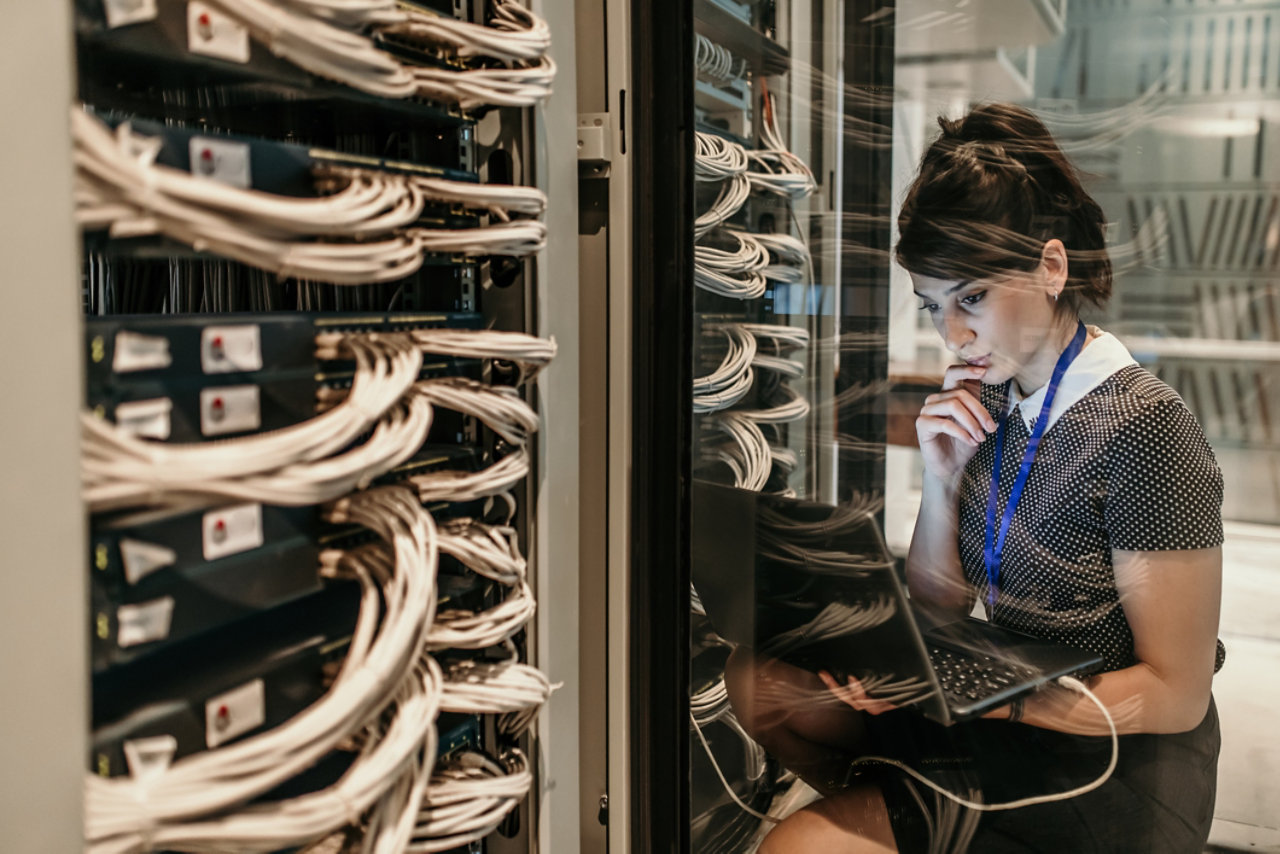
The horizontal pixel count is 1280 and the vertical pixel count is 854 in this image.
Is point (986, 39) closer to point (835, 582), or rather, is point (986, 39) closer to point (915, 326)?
Answer: point (915, 326)

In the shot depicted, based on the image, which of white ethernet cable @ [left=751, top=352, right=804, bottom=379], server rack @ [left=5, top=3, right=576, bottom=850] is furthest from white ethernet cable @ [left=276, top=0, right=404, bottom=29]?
white ethernet cable @ [left=751, top=352, right=804, bottom=379]

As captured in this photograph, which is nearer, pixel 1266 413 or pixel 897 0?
pixel 1266 413

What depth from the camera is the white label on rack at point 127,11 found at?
Result: 0.64 m

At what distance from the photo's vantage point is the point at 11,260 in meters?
0.58

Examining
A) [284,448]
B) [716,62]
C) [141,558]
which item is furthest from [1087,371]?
[141,558]

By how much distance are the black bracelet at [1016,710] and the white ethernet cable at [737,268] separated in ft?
1.84

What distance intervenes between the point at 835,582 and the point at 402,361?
0.61 meters

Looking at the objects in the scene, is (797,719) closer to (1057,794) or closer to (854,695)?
(854,695)

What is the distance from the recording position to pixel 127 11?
0.65 m

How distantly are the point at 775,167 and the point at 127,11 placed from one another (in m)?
0.75

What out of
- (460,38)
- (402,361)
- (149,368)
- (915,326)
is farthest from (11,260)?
(915,326)

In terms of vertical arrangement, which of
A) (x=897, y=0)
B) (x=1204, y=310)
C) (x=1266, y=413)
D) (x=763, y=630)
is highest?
(x=897, y=0)

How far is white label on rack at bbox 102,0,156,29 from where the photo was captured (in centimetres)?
64

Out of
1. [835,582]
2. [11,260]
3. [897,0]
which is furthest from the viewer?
[835,582]
